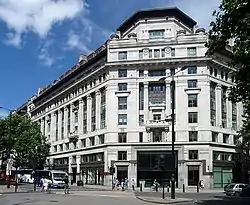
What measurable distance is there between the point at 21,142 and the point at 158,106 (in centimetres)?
2362

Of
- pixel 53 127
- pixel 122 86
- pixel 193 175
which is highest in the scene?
pixel 122 86

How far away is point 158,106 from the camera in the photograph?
72.9 m

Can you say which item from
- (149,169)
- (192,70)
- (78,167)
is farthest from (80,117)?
(192,70)

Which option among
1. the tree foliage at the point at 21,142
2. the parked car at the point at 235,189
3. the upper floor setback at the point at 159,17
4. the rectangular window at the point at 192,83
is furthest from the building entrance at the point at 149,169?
the upper floor setback at the point at 159,17

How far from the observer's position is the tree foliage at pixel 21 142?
68875mm

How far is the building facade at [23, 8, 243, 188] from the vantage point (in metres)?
69.9

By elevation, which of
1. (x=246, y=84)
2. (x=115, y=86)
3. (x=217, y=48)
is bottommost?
(x=246, y=84)

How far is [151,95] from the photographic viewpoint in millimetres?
74250

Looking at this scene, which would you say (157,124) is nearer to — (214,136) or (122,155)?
(122,155)

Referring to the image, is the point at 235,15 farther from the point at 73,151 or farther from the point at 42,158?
the point at 42,158

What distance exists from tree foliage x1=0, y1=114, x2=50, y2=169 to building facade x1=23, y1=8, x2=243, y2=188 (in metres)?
11.0

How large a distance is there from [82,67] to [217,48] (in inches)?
2491

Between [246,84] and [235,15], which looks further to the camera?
[246,84]

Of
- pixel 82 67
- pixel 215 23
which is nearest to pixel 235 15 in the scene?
pixel 215 23
